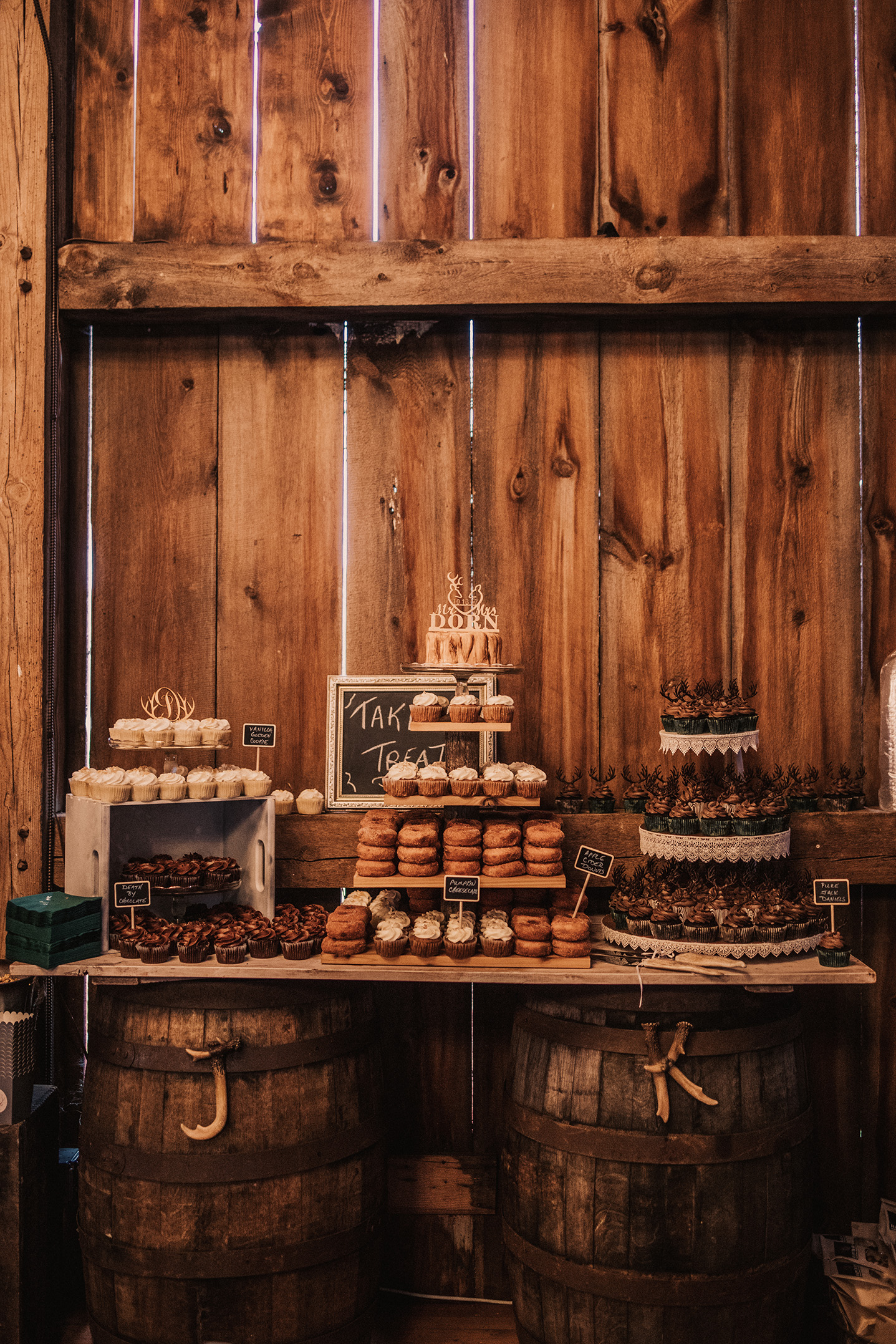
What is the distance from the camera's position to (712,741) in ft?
9.31

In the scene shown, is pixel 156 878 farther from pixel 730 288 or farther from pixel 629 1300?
pixel 730 288

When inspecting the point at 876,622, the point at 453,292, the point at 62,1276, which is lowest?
the point at 62,1276

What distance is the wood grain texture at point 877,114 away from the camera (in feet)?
11.3

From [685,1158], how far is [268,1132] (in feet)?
3.76

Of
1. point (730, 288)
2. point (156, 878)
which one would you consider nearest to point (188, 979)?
point (156, 878)

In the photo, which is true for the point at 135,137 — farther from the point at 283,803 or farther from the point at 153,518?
the point at 283,803

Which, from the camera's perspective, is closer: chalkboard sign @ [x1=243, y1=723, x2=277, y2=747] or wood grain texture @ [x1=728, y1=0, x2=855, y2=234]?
chalkboard sign @ [x1=243, y1=723, x2=277, y2=747]

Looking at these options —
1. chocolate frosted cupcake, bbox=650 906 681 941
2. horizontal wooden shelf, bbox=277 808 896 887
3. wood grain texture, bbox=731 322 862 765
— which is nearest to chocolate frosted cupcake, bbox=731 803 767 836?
chocolate frosted cupcake, bbox=650 906 681 941

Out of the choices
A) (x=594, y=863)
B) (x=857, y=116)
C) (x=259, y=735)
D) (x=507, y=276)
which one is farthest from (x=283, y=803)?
(x=857, y=116)

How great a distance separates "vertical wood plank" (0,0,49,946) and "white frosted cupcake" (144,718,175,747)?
1.82 feet

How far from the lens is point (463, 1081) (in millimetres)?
3408

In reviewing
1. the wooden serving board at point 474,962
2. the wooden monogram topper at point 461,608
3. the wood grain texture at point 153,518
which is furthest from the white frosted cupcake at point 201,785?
the wooden monogram topper at point 461,608

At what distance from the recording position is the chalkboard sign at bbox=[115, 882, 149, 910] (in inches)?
110

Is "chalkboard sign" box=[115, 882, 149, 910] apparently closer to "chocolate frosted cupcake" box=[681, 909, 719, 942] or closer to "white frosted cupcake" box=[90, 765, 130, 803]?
"white frosted cupcake" box=[90, 765, 130, 803]
